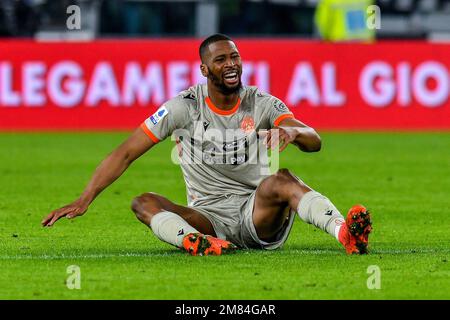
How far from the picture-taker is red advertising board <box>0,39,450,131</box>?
22.1 metres

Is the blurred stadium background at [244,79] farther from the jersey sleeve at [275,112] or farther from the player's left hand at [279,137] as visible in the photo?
the player's left hand at [279,137]

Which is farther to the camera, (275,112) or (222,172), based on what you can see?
(222,172)

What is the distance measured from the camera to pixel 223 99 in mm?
9742

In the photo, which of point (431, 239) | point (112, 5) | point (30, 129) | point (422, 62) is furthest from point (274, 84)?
point (431, 239)

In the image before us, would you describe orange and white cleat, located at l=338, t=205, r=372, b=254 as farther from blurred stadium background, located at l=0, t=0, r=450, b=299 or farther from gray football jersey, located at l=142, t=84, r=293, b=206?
gray football jersey, located at l=142, t=84, r=293, b=206

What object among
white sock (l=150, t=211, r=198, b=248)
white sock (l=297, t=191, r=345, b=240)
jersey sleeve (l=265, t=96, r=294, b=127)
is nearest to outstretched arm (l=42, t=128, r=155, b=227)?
white sock (l=150, t=211, r=198, b=248)

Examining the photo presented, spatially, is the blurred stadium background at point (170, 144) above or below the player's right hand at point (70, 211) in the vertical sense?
below

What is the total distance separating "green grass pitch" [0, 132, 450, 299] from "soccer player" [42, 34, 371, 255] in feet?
0.70

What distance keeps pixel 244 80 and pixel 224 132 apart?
12539 mm

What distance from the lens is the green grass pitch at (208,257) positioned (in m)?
8.26

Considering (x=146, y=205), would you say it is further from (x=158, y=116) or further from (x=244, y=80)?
(x=244, y=80)

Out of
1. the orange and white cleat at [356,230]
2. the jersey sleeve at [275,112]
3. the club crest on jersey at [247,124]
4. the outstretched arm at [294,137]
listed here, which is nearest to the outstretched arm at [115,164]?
the club crest on jersey at [247,124]

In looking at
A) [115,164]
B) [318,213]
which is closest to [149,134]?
[115,164]

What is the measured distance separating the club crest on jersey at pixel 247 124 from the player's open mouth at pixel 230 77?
0.31m
